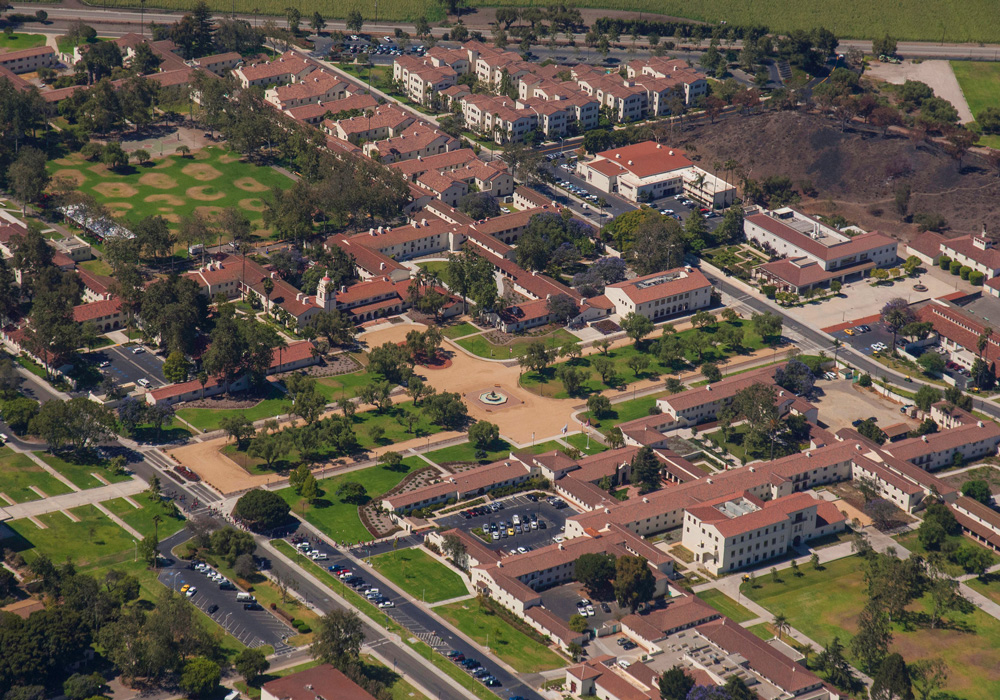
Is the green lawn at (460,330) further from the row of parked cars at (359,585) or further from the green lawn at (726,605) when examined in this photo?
the green lawn at (726,605)

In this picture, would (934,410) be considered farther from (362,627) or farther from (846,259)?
(362,627)

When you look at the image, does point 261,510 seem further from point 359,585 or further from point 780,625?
point 780,625

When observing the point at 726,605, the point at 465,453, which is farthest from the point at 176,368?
the point at 726,605

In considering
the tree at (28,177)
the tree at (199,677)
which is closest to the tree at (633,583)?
the tree at (199,677)

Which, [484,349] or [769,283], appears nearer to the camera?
[484,349]

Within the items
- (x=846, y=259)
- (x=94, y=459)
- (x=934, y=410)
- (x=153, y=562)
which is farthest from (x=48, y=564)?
(x=846, y=259)

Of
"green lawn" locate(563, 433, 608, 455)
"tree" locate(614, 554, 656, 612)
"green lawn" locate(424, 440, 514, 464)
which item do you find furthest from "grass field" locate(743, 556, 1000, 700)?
"green lawn" locate(424, 440, 514, 464)

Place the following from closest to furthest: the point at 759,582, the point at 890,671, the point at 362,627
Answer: the point at 890,671 → the point at 362,627 → the point at 759,582
